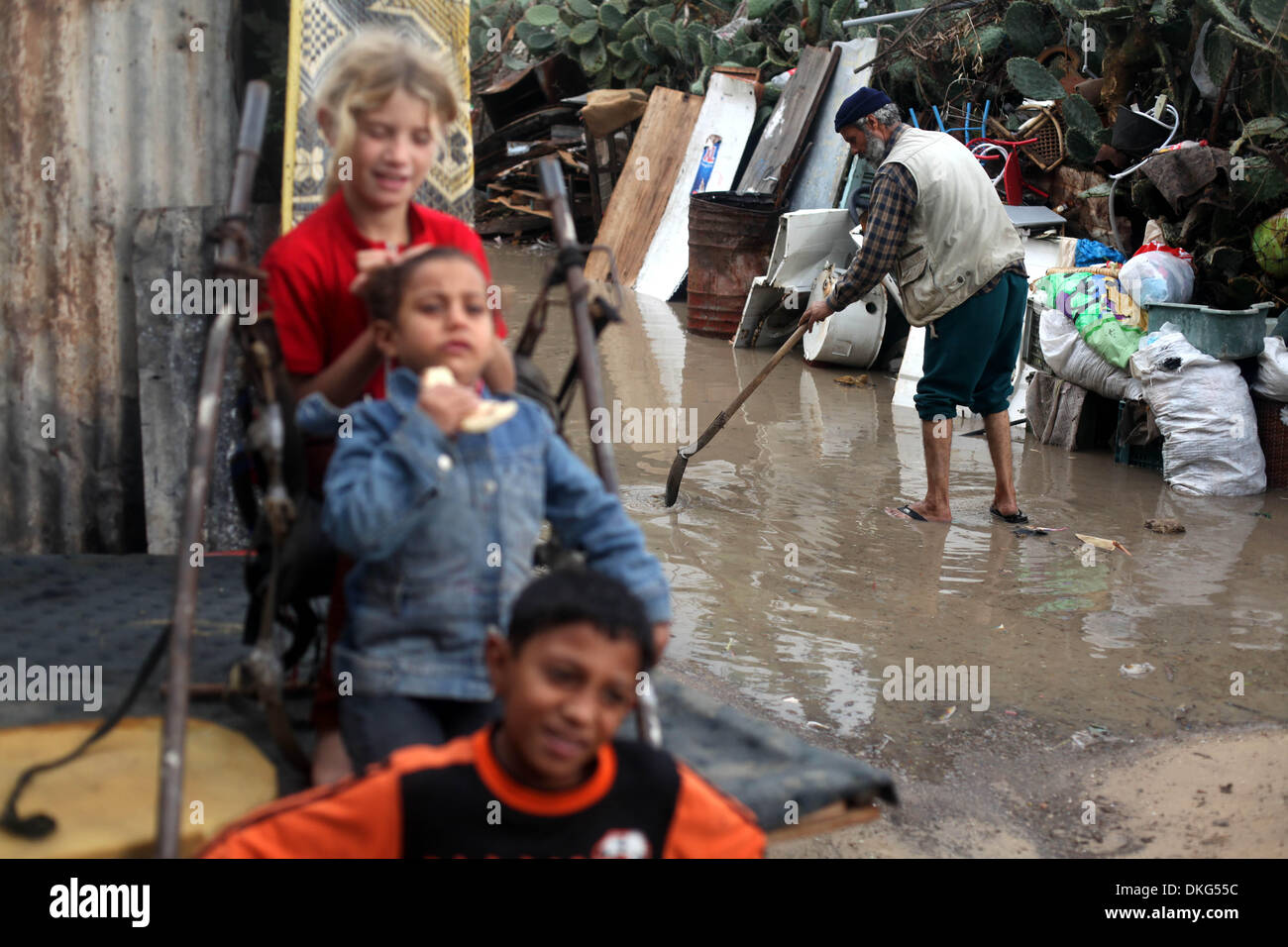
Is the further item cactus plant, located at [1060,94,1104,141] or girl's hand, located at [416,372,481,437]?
cactus plant, located at [1060,94,1104,141]

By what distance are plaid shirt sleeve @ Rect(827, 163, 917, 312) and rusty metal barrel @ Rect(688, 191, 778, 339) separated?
A: 426 cm

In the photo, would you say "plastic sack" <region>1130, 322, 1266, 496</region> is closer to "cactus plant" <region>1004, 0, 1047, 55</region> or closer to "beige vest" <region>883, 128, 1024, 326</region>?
"beige vest" <region>883, 128, 1024, 326</region>

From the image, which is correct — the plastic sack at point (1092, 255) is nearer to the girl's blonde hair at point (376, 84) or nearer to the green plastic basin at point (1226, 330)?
the green plastic basin at point (1226, 330)

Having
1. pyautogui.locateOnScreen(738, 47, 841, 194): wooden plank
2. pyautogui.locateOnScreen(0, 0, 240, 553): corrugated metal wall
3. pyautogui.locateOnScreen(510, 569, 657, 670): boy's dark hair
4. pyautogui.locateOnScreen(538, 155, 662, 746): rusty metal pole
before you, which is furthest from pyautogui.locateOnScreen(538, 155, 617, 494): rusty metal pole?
pyautogui.locateOnScreen(738, 47, 841, 194): wooden plank

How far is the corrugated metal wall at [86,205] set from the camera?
12.3ft

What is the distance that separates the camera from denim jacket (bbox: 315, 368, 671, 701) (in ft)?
7.29

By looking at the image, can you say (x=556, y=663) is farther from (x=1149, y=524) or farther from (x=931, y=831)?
(x=1149, y=524)

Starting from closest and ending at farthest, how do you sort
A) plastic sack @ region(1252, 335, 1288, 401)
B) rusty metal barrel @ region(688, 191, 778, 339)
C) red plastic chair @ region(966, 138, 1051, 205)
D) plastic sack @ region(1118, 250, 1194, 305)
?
plastic sack @ region(1252, 335, 1288, 401) < plastic sack @ region(1118, 250, 1194, 305) < red plastic chair @ region(966, 138, 1051, 205) < rusty metal barrel @ region(688, 191, 778, 339)

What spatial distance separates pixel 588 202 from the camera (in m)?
15.9

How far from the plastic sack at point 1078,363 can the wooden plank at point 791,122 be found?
4.13 metres

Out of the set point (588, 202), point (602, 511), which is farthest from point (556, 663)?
point (588, 202)

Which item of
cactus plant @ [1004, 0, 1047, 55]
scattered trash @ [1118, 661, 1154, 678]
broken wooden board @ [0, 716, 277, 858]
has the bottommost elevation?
scattered trash @ [1118, 661, 1154, 678]

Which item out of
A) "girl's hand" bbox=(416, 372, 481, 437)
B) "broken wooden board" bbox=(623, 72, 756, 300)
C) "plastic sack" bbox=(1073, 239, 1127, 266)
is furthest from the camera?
"broken wooden board" bbox=(623, 72, 756, 300)

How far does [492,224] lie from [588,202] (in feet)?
4.97
